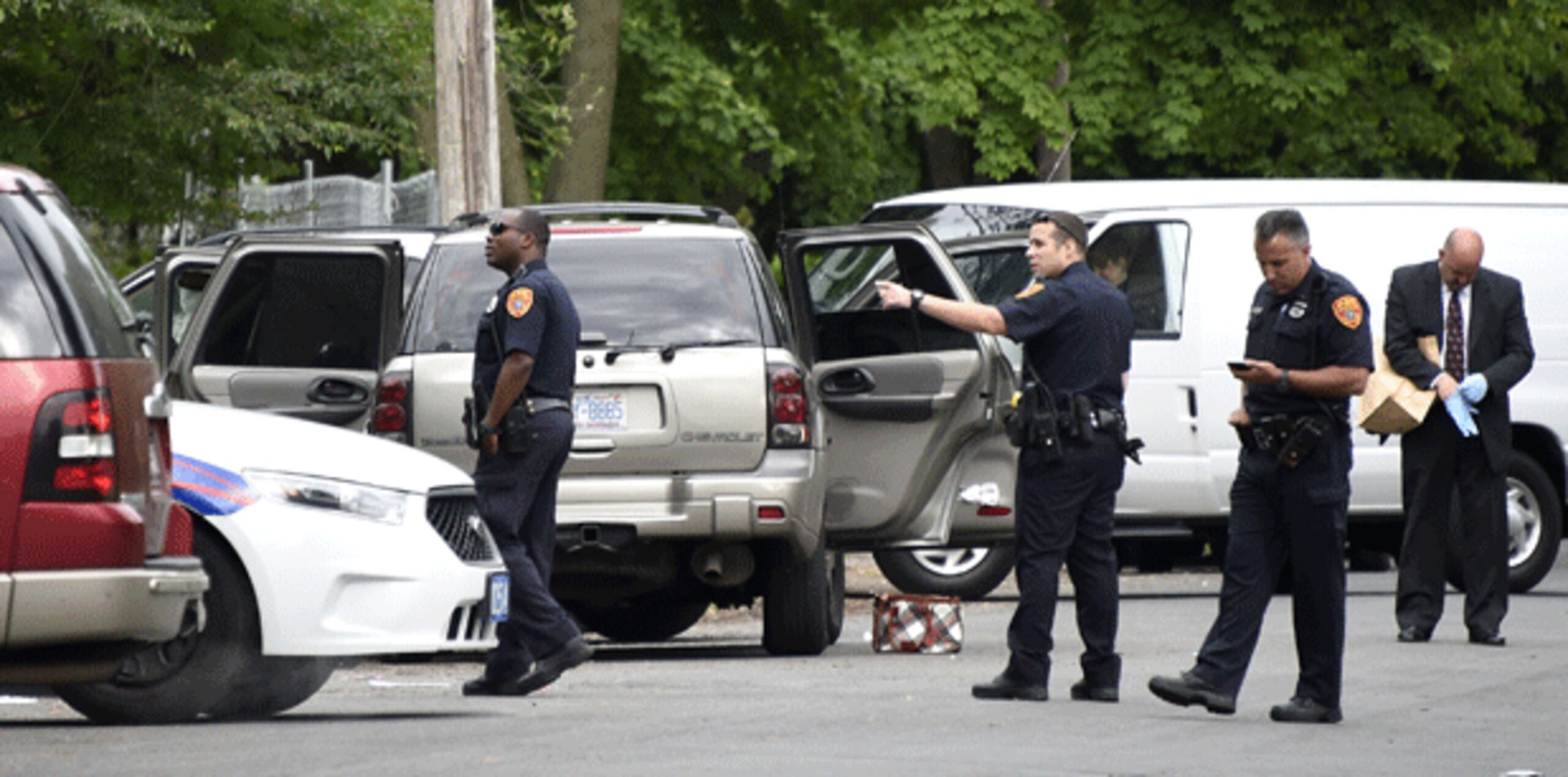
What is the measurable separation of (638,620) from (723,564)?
2150 millimetres

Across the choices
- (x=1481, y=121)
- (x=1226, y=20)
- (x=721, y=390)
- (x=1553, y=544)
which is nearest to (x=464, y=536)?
(x=721, y=390)

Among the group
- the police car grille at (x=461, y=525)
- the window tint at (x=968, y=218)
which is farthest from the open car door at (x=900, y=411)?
the police car grille at (x=461, y=525)

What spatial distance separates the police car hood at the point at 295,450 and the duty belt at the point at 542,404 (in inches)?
18.3

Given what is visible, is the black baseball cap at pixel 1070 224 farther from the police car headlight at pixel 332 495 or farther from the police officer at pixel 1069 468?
the police car headlight at pixel 332 495

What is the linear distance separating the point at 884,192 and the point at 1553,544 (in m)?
23.1

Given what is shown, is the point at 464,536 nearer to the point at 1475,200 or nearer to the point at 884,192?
the point at 1475,200

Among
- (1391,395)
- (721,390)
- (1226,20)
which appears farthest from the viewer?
(1226,20)

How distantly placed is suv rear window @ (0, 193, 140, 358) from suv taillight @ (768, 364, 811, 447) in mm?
3999

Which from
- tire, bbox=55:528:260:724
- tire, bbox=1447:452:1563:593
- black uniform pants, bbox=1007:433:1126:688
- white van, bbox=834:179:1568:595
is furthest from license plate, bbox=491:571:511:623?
tire, bbox=1447:452:1563:593

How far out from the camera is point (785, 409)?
12234mm

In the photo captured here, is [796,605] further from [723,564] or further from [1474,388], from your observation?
[1474,388]

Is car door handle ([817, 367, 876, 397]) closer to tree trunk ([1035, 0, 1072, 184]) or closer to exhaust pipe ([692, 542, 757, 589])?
exhaust pipe ([692, 542, 757, 589])

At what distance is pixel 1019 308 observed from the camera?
10.8 m

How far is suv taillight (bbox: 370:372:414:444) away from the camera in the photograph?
1216 cm
